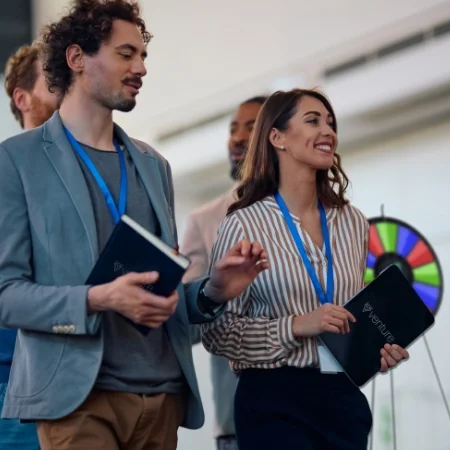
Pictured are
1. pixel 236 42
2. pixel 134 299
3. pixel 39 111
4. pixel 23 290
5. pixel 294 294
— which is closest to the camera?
pixel 134 299

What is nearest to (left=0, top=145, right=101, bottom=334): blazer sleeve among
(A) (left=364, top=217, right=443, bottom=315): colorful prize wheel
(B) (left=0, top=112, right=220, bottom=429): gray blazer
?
(B) (left=0, top=112, right=220, bottom=429): gray blazer

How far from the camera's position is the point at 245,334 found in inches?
99.3

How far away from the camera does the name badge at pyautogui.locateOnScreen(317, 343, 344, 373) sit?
2.47 m

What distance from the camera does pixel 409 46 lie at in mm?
5035

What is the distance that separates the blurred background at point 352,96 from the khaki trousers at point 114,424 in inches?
108

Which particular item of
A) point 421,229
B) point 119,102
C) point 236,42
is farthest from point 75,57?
point 236,42

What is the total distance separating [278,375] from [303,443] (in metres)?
0.18

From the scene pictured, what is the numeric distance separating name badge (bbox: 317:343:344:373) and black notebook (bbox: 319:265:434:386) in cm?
1

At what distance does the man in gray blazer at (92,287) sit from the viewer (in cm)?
207

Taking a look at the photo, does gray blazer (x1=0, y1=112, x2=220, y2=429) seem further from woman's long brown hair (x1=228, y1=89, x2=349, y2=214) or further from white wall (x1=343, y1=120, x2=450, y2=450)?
white wall (x1=343, y1=120, x2=450, y2=450)

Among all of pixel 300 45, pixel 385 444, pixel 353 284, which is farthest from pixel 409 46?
pixel 353 284

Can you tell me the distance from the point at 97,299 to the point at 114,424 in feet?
0.93

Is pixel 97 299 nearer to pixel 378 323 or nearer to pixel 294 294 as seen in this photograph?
pixel 294 294

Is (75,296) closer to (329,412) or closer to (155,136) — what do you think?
(329,412)
